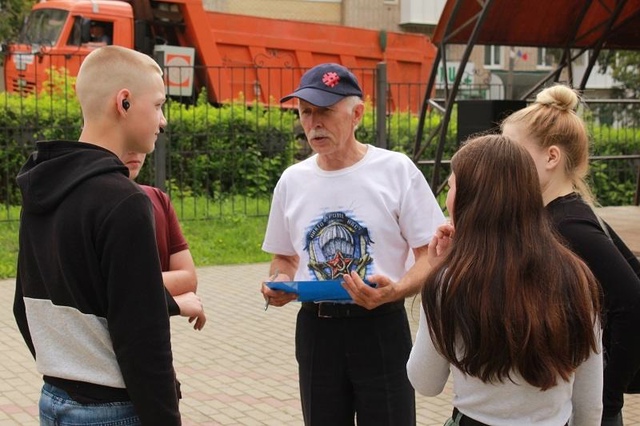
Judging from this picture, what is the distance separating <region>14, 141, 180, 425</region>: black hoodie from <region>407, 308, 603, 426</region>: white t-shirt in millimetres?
650

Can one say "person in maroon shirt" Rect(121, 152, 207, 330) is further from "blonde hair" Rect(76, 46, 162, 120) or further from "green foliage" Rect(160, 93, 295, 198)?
"green foliage" Rect(160, 93, 295, 198)

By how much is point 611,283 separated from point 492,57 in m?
38.4

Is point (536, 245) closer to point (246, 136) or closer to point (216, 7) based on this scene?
point (246, 136)

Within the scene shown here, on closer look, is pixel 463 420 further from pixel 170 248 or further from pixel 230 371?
pixel 230 371

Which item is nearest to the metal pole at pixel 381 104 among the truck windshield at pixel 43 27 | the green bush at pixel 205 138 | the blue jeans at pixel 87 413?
the green bush at pixel 205 138

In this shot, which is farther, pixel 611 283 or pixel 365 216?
pixel 365 216

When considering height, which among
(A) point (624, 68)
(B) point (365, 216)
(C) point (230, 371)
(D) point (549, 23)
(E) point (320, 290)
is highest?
(A) point (624, 68)

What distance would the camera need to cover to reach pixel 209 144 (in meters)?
13.3

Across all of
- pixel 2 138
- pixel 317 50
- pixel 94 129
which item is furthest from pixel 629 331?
pixel 317 50

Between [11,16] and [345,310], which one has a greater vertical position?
[11,16]

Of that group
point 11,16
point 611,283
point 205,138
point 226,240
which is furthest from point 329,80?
point 11,16

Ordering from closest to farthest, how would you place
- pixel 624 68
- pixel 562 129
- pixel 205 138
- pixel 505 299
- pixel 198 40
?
pixel 505 299 < pixel 562 129 < pixel 205 138 < pixel 198 40 < pixel 624 68

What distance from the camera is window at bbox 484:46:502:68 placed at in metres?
39.6

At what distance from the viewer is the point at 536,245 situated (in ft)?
8.06
